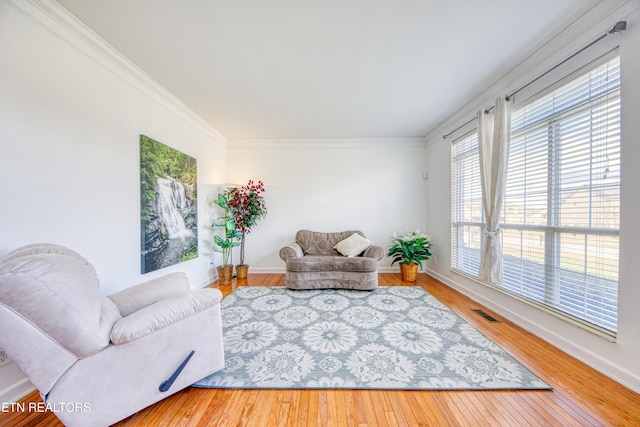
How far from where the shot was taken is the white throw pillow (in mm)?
3719

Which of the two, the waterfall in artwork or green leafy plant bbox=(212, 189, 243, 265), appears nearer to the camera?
the waterfall in artwork

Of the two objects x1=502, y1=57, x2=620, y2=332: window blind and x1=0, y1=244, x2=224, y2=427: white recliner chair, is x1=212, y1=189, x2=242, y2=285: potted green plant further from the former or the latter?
x1=502, y1=57, x2=620, y2=332: window blind

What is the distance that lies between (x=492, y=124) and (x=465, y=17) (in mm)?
1441

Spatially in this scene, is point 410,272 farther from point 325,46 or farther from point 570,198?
point 325,46

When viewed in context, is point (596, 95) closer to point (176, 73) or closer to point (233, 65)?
point (233, 65)

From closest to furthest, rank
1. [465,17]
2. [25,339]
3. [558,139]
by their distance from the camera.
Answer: [25,339] → [465,17] → [558,139]

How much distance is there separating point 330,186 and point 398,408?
3.59 m

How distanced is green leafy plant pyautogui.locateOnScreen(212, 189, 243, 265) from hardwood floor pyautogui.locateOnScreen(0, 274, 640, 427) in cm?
249

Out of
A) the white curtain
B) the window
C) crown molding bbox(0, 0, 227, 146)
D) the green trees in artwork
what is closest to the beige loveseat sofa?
the white curtain

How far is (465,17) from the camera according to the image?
1.68 metres

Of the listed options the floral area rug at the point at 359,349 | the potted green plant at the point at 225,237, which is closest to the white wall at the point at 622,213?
the floral area rug at the point at 359,349

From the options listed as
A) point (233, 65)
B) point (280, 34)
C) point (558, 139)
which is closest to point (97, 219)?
point (233, 65)

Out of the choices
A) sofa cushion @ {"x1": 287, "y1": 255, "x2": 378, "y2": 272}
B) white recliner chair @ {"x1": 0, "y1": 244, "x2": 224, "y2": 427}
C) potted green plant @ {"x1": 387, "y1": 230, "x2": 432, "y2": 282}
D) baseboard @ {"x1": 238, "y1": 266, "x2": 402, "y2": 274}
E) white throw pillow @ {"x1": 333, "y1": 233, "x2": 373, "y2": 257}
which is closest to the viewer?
white recliner chair @ {"x1": 0, "y1": 244, "x2": 224, "y2": 427}

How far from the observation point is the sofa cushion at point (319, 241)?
4.04 metres
